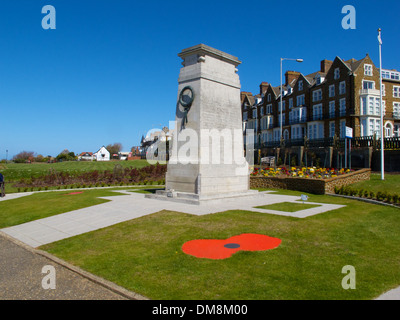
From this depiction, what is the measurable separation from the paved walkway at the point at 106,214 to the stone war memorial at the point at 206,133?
0.94m

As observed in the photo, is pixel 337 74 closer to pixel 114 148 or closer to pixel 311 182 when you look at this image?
pixel 311 182

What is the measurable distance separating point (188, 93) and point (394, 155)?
1950cm

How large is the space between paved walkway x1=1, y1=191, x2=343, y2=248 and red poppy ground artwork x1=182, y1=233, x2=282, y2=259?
3387 millimetres

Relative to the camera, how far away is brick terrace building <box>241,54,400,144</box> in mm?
38438

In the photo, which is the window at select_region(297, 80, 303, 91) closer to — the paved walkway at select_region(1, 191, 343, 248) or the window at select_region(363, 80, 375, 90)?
the window at select_region(363, 80, 375, 90)

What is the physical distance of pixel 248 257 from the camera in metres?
6.78

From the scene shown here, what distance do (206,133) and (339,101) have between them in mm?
33573

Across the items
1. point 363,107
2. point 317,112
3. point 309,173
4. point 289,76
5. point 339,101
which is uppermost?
point 289,76

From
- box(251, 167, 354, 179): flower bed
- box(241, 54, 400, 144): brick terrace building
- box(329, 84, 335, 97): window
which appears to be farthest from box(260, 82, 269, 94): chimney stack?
box(251, 167, 354, 179): flower bed

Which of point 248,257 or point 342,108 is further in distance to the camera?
point 342,108

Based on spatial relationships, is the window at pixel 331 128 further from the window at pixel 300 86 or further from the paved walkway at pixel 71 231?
the paved walkway at pixel 71 231

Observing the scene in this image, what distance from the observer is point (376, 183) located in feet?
58.0

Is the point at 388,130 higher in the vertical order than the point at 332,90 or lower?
lower

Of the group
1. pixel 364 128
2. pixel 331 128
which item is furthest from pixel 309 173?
pixel 331 128
